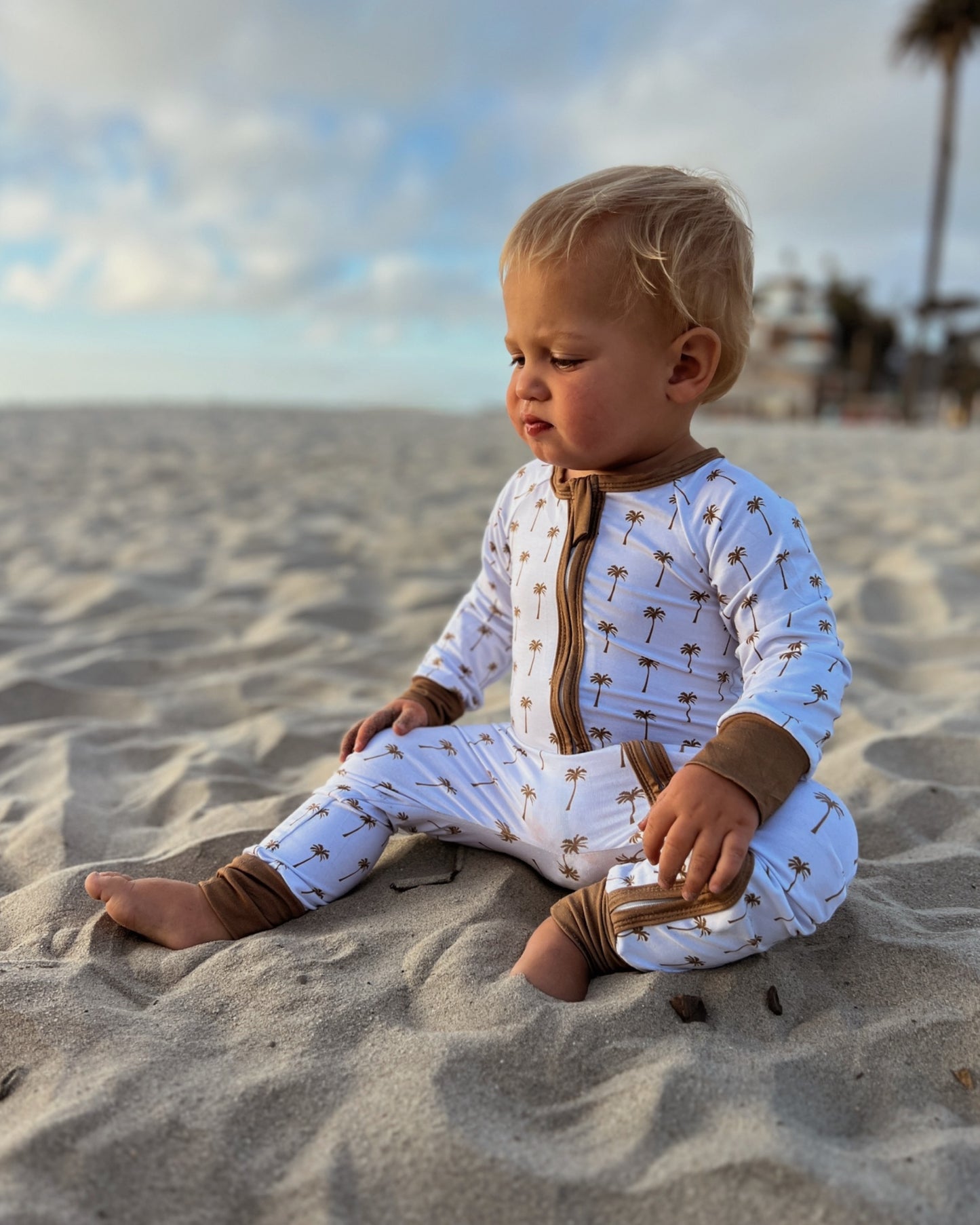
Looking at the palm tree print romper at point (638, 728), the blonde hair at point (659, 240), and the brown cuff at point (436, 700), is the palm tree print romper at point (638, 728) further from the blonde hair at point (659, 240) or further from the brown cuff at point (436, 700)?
the blonde hair at point (659, 240)

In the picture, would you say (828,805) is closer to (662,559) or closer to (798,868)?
(798,868)

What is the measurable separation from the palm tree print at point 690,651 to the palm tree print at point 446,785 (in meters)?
0.44

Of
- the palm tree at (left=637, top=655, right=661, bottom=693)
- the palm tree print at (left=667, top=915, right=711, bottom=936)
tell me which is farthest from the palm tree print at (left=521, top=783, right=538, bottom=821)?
the palm tree print at (left=667, top=915, right=711, bottom=936)

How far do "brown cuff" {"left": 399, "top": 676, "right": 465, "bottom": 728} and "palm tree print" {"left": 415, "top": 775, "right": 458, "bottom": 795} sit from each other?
6.7 inches

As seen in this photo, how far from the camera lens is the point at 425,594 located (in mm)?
3672

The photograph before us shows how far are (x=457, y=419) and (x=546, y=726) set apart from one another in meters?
14.1

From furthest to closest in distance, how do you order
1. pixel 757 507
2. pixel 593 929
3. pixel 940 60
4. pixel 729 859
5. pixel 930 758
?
1. pixel 940 60
2. pixel 930 758
3. pixel 757 507
4. pixel 593 929
5. pixel 729 859

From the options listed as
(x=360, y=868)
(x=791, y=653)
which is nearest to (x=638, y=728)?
(x=791, y=653)

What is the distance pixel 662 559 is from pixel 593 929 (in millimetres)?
560

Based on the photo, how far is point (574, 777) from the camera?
5.28 feet

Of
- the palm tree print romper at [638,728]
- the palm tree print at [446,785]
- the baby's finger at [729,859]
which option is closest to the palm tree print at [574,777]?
the palm tree print romper at [638,728]

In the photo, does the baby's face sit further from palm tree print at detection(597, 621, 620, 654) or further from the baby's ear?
palm tree print at detection(597, 621, 620, 654)

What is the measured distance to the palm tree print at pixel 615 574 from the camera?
162cm

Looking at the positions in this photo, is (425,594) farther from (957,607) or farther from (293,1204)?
(293,1204)
